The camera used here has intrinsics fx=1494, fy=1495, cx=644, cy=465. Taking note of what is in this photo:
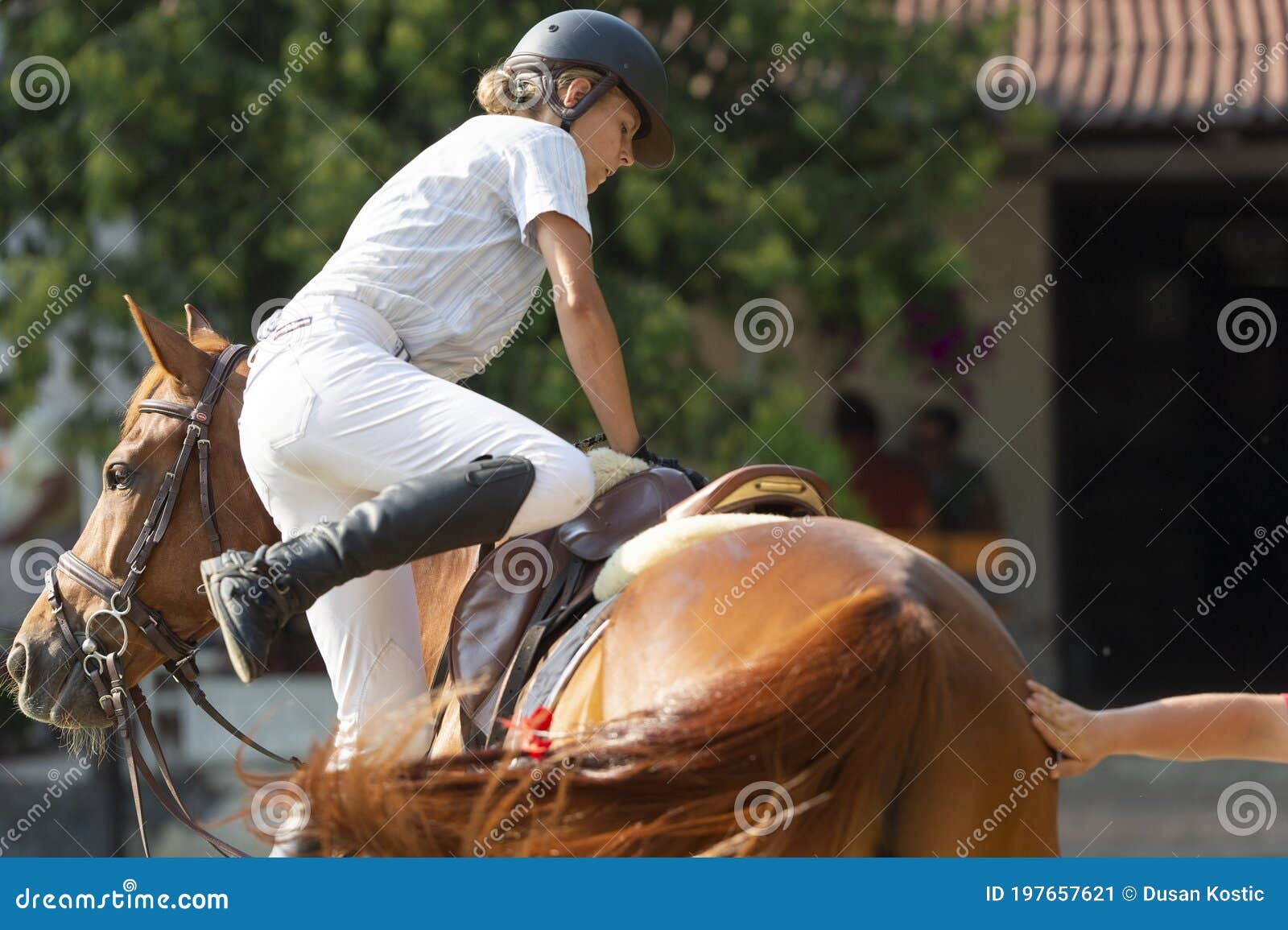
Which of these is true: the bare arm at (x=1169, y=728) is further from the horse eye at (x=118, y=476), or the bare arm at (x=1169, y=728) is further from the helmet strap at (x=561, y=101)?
the horse eye at (x=118, y=476)

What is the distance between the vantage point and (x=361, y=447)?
2693 millimetres

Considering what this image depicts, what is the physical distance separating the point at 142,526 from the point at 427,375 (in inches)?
34.3

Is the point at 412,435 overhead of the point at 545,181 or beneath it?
beneath

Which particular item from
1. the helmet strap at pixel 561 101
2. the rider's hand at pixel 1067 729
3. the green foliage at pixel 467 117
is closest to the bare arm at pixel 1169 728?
the rider's hand at pixel 1067 729

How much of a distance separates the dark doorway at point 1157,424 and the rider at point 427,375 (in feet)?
22.1

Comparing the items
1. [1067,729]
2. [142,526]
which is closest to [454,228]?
[142,526]

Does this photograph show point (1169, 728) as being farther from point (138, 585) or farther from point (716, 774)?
point (138, 585)

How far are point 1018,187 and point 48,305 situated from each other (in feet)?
18.3

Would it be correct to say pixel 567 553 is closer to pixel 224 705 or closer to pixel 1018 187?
pixel 224 705

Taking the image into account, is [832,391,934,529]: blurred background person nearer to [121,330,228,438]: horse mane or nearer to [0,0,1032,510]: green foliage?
[0,0,1032,510]: green foliage

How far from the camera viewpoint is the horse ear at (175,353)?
3.15m

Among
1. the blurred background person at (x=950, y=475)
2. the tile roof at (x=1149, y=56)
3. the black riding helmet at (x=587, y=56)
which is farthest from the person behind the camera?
the blurred background person at (x=950, y=475)

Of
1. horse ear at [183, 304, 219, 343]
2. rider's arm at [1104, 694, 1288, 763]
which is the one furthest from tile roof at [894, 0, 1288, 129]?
rider's arm at [1104, 694, 1288, 763]

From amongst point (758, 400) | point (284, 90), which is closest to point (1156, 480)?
point (758, 400)
